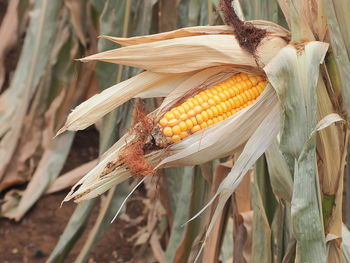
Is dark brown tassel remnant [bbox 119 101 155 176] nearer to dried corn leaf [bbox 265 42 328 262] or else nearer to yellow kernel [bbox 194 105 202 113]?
yellow kernel [bbox 194 105 202 113]

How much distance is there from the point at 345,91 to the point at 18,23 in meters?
1.90

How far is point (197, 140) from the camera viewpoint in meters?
1.16

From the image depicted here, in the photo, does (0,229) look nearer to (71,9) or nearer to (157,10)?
(71,9)

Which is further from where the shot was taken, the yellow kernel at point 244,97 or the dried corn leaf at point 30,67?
the dried corn leaf at point 30,67

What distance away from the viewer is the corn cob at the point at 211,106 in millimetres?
1137

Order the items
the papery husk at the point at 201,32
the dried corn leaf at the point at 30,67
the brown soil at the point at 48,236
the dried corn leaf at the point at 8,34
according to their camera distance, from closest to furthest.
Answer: the papery husk at the point at 201,32
the dried corn leaf at the point at 30,67
the brown soil at the point at 48,236
the dried corn leaf at the point at 8,34

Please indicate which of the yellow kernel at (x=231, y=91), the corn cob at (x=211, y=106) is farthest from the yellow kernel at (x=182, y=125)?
the yellow kernel at (x=231, y=91)

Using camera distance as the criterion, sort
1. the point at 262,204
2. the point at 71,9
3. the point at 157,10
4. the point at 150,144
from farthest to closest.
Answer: the point at 71,9
the point at 157,10
the point at 262,204
the point at 150,144

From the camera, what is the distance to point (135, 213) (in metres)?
3.00

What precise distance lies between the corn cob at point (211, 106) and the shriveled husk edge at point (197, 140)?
0.01 m

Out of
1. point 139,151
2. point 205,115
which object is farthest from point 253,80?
point 139,151

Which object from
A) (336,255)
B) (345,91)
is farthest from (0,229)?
(345,91)

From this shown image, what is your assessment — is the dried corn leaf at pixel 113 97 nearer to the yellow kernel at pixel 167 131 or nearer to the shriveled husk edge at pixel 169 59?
the shriveled husk edge at pixel 169 59

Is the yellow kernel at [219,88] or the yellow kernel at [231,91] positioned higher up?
the yellow kernel at [219,88]
